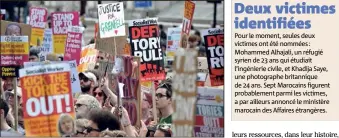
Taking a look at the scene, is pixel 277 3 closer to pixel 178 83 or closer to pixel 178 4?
pixel 178 83

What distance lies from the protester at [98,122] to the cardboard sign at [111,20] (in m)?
3.21

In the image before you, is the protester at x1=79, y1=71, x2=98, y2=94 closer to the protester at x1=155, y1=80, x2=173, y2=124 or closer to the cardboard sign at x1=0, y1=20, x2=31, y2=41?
the protester at x1=155, y1=80, x2=173, y2=124

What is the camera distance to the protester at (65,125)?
20.6 ft

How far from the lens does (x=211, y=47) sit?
8.38 metres

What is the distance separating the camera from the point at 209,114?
6.61 metres

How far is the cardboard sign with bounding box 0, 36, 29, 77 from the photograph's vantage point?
7.73m

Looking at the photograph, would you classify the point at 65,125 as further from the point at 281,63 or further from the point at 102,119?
the point at 281,63

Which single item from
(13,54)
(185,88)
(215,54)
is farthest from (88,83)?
(185,88)

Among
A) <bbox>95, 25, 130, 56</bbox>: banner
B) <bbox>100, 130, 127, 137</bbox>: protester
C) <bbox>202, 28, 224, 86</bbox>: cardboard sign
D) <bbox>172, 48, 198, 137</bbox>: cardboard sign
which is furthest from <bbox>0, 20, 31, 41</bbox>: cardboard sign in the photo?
<bbox>172, 48, 198, 137</bbox>: cardboard sign

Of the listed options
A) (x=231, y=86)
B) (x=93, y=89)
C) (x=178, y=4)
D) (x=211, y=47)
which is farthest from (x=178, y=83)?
(x=178, y=4)

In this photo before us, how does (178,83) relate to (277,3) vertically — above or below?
below

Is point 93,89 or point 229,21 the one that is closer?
point 229,21

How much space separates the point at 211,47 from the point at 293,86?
205 cm

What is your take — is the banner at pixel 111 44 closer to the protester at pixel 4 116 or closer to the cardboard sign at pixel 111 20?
the cardboard sign at pixel 111 20
